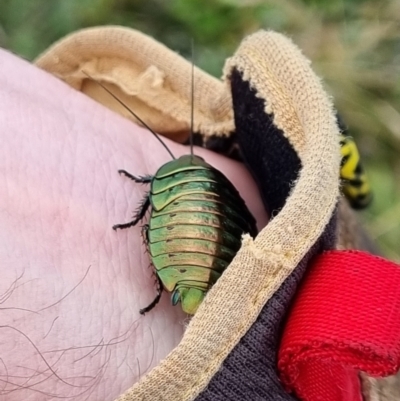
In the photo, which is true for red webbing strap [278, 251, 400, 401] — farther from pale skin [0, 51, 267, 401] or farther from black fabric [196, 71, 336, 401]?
pale skin [0, 51, 267, 401]

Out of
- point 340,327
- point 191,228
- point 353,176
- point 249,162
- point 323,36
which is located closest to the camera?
→ point 340,327

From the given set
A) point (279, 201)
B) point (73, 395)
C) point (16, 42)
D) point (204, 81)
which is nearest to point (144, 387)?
point (73, 395)

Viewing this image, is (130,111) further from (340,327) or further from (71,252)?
(340,327)

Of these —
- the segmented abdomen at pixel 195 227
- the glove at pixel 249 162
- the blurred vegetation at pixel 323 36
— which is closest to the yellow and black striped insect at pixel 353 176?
the glove at pixel 249 162

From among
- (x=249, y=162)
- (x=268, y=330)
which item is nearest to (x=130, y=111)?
(x=249, y=162)

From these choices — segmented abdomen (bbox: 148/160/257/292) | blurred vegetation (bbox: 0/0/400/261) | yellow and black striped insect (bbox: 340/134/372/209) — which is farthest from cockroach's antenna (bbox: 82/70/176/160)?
blurred vegetation (bbox: 0/0/400/261)
